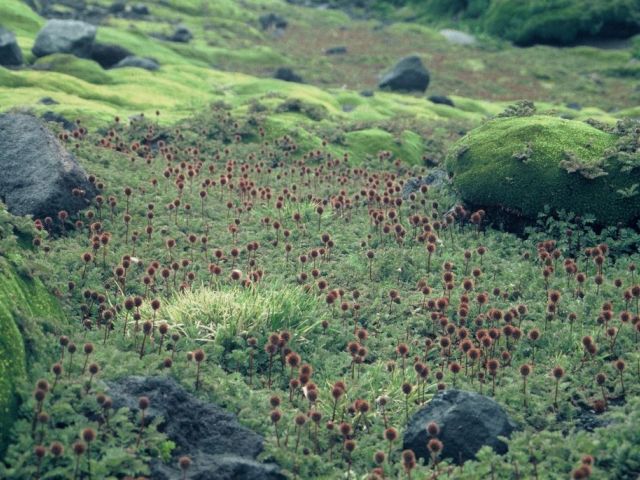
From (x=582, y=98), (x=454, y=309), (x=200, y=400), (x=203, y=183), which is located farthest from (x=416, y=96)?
(x=200, y=400)

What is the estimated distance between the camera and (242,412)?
30.3 ft

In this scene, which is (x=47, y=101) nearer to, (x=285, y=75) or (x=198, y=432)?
(x=285, y=75)

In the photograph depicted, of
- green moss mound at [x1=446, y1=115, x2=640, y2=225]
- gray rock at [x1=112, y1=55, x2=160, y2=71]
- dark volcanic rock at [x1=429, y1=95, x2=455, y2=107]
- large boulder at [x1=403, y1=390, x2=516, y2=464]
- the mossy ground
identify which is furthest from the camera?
dark volcanic rock at [x1=429, y1=95, x2=455, y2=107]

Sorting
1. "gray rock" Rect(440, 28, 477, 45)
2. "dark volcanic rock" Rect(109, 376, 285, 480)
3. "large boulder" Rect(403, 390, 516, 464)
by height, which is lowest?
"dark volcanic rock" Rect(109, 376, 285, 480)

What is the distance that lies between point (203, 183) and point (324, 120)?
11.1m

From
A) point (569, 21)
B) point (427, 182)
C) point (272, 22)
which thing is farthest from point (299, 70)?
point (427, 182)

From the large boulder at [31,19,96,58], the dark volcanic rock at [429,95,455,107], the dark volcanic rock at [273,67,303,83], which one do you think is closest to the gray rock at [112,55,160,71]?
the large boulder at [31,19,96,58]

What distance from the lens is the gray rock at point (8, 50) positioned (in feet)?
112

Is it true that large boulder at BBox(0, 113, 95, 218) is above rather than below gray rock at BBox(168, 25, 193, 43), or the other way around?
above

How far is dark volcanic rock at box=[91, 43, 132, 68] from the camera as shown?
40.6m

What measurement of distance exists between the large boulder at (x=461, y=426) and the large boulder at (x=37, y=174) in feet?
29.7

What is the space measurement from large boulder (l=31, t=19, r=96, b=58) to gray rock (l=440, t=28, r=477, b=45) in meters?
35.5

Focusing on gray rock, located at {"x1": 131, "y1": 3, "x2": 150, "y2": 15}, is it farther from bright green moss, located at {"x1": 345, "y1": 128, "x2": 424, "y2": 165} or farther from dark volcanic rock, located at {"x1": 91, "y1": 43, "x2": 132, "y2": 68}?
bright green moss, located at {"x1": 345, "y1": 128, "x2": 424, "y2": 165}

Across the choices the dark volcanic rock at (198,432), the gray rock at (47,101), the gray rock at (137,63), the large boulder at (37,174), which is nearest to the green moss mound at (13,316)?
the dark volcanic rock at (198,432)
